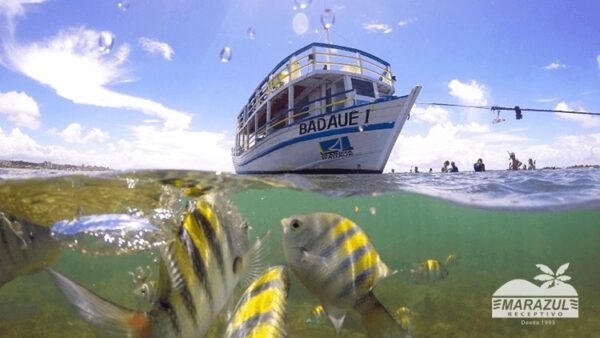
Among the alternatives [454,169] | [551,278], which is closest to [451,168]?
[454,169]

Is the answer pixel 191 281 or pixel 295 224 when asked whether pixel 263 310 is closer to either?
pixel 191 281

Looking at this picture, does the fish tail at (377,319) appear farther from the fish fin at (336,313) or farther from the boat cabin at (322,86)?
the boat cabin at (322,86)

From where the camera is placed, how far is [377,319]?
3115mm

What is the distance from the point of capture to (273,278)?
1998mm

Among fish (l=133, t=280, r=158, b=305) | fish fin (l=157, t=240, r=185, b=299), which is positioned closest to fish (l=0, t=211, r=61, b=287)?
fish (l=133, t=280, r=158, b=305)

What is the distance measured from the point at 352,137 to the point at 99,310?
60.9 feet

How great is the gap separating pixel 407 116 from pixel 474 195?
9.03 metres

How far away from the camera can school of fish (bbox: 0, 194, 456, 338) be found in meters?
1.83

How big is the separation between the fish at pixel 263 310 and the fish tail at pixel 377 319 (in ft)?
4.61

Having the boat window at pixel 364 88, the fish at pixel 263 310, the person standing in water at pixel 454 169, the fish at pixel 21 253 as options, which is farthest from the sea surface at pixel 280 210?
the boat window at pixel 364 88

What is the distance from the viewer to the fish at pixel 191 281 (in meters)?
1.86

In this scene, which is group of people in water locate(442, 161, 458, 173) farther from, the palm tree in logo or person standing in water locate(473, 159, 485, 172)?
the palm tree in logo

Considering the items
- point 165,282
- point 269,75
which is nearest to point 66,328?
point 165,282

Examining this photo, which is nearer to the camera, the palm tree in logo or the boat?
the palm tree in logo
